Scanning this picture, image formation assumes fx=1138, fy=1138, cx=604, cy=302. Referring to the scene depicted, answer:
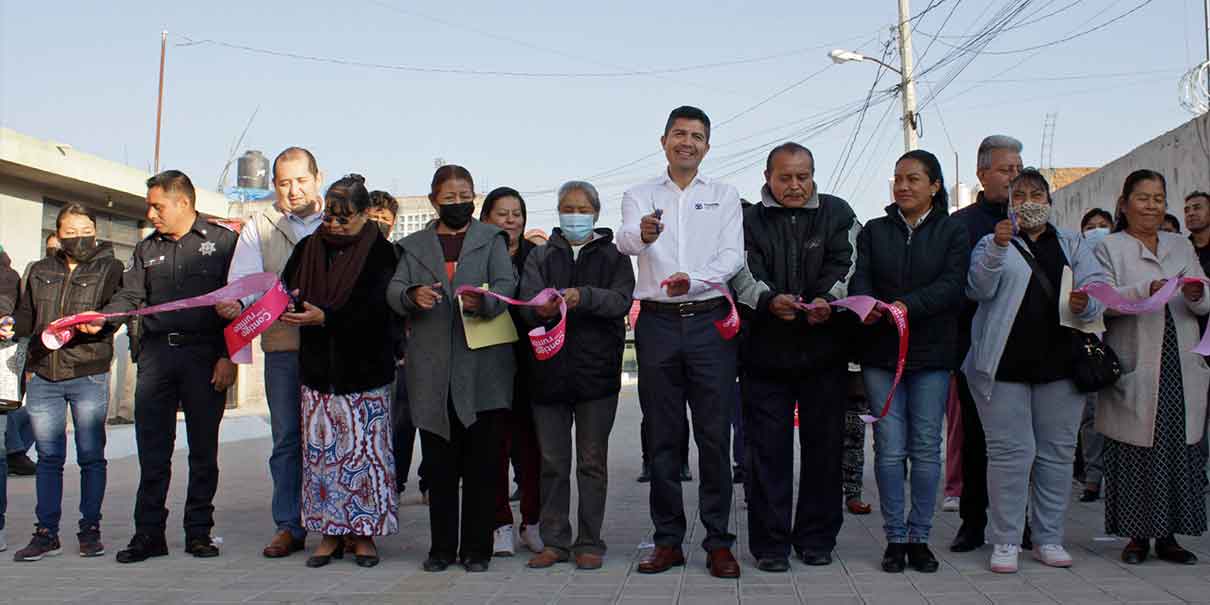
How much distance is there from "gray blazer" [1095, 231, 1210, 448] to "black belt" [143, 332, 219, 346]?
4.87 m

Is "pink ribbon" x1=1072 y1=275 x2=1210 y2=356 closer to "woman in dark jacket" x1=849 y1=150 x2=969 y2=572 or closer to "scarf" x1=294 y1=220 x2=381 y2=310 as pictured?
"woman in dark jacket" x1=849 y1=150 x2=969 y2=572

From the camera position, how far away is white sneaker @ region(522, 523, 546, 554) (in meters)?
6.53

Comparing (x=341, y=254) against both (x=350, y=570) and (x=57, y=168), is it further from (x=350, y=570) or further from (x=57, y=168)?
(x=57, y=168)

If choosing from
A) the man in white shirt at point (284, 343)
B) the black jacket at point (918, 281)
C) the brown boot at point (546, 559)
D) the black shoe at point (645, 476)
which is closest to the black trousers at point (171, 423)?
the man in white shirt at point (284, 343)

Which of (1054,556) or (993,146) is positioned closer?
(1054,556)

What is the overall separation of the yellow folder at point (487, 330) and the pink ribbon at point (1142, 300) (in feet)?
9.62

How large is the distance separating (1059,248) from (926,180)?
0.79 meters

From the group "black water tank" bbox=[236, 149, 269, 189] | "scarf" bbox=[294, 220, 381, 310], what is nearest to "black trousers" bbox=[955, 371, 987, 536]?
"scarf" bbox=[294, 220, 381, 310]

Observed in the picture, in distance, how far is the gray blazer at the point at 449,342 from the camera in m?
5.90

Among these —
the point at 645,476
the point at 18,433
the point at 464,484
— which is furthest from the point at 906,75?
the point at 464,484

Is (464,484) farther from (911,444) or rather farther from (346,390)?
(911,444)

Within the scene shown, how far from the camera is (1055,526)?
579 cm

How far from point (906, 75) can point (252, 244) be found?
17.3 m

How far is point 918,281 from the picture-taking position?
5789 millimetres
